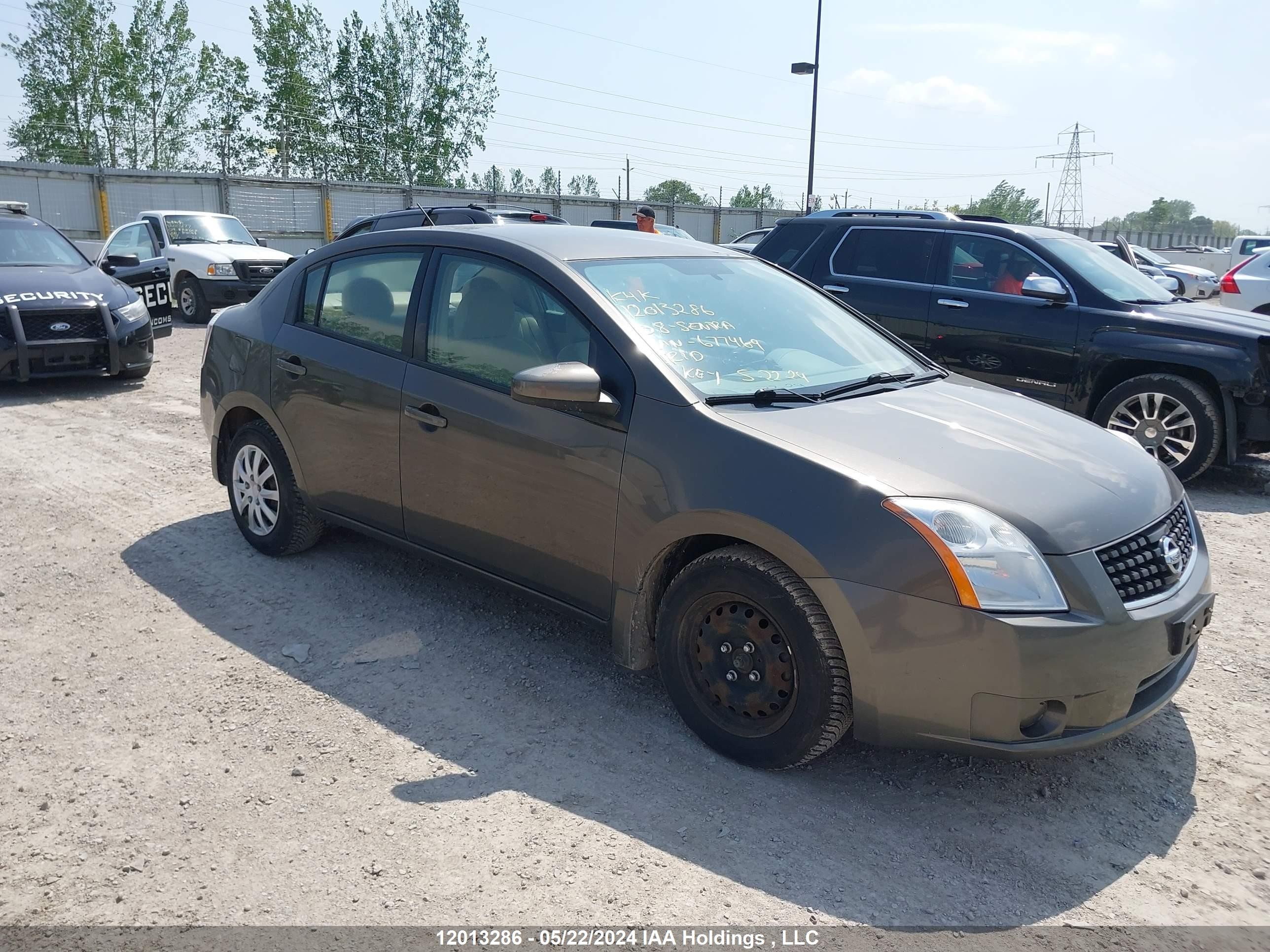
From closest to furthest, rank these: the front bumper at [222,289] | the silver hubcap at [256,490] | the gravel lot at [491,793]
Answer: the gravel lot at [491,793] → the silver hubcap at [256,490] → the front bumper at [222,289]

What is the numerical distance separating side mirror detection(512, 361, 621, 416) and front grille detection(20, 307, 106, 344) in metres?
7.59

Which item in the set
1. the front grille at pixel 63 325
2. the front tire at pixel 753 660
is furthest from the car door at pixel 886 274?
the front grille at pixel 63 325

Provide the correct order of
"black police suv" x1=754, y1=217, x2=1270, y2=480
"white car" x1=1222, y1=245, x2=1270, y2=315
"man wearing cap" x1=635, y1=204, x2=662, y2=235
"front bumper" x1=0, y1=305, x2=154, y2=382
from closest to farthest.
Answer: "black police suv" x1=754, y1=217, x2=1270, y2=480
"front bumper" x1=0, y1=305, x2=154, y2=382
"man wearing cap" x1=635, y1=204, x2=662, y2=235
"white car" x1=1222, y1=245, x2=1270, y2=315

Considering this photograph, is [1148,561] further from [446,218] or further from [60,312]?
[446,218]

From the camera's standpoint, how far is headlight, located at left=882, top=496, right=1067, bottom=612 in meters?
2.76

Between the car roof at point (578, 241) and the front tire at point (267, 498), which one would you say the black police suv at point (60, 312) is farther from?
the car roof at point (578, 241)

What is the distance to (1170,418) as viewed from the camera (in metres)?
7.04

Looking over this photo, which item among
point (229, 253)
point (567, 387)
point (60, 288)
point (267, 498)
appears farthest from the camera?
point (229, 253)

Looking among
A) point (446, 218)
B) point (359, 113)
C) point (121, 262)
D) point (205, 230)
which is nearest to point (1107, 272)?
point (446, 218)

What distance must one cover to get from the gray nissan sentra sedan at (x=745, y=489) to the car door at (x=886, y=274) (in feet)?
11.8

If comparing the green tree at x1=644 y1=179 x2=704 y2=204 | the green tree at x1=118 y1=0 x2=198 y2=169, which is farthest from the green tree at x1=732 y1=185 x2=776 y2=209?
the green tree at x1=118 y1=0 x2=198 y2=169

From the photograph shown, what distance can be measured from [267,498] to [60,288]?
5831mm

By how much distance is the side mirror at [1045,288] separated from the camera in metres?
7.17

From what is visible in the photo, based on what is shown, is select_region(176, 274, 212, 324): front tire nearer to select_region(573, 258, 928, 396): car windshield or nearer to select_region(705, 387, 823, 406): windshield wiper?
select_region(573, 258, 928, 396): car windshield
